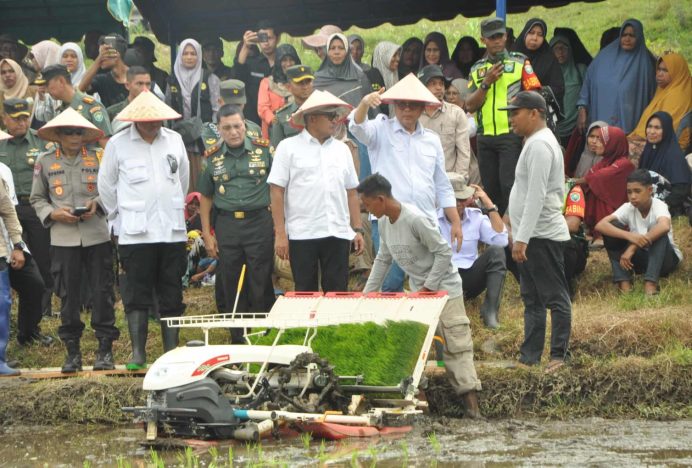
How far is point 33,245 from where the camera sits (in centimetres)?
1241

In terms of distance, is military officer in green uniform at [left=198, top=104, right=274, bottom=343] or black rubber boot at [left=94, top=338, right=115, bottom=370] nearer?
black rubber boot at [left=94, top=338, right=115, bottom=370]

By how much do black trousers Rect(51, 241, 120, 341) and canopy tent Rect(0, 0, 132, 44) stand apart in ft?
22.2

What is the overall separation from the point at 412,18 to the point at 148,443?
10284 mm

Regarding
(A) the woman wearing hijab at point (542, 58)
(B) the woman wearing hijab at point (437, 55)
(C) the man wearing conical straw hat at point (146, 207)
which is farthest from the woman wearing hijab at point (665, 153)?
(C) the man wearing conical straw hat at point (146, 207)

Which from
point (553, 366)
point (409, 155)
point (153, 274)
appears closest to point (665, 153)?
point (409, 155)

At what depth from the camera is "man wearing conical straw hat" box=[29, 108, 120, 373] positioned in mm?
10469

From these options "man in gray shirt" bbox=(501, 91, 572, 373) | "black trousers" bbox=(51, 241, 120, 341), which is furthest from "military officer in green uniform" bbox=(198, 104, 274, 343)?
"man in gray shirt" bbox=(501, 91, 572, 373)

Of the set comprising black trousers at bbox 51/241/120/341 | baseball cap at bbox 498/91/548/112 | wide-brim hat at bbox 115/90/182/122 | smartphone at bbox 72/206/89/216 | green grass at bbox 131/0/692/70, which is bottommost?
black trousers at bbox 51/241/120/341

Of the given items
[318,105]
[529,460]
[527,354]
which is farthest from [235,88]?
[529,460]

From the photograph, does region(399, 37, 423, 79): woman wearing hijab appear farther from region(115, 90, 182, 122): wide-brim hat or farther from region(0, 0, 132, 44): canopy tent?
region(115, 90, 182, 122): wide-brim hat

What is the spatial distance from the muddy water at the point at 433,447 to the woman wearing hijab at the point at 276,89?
17.3 ft

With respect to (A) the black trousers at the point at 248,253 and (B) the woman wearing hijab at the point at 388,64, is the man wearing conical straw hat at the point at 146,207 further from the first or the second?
(B) the woman wearing hijab at the point at 388,64

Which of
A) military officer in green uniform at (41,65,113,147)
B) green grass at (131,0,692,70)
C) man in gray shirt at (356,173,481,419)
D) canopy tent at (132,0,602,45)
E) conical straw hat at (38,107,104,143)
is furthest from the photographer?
green grass at (131,0,692,70)

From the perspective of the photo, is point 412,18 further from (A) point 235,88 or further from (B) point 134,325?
(B) point 134,325
